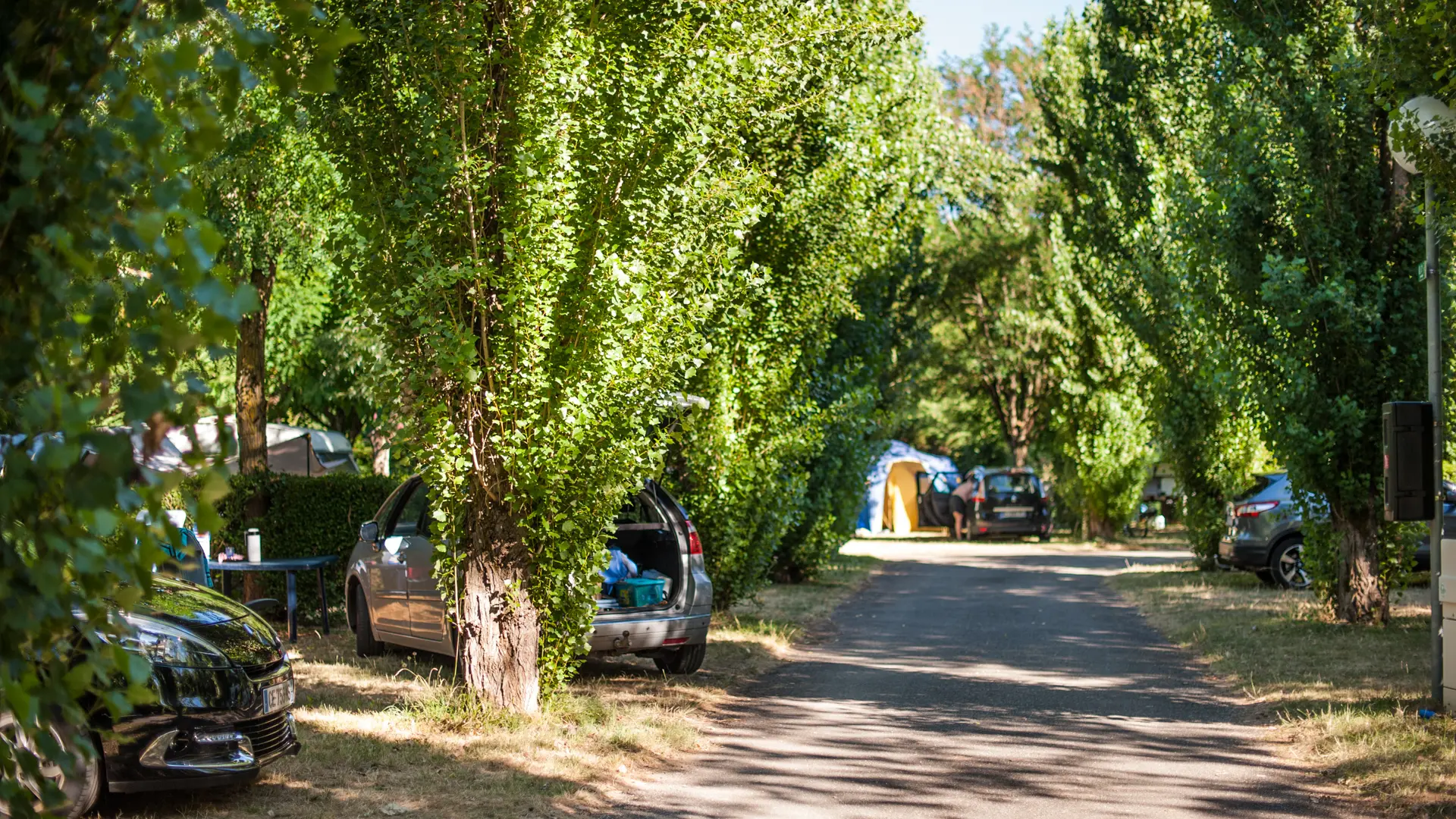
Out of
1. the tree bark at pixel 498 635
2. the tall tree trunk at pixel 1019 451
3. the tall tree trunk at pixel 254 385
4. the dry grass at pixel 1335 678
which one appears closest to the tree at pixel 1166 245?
the dry grass at pixel 1335 678

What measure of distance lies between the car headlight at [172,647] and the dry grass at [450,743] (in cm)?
72

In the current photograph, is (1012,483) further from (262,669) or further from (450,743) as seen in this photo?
(262,669)

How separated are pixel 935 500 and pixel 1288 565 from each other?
2283 centimetres

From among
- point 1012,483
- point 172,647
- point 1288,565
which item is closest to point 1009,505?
point 1012,483

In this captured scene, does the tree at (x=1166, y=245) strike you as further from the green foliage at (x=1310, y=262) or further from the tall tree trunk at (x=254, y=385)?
the tall tree trunk at (x=254, y=385)

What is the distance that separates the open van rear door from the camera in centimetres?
4125

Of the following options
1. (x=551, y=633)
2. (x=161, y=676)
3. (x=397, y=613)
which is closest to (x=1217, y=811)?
(x=551, y=633)

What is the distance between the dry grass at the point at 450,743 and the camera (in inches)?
266

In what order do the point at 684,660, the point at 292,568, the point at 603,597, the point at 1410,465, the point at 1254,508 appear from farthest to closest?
1. the point at 1254,508
2. the point at 292,568
3. the point at 684,660
4. the point at 603,597
5. the point at 1410,465

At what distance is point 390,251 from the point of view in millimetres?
8305

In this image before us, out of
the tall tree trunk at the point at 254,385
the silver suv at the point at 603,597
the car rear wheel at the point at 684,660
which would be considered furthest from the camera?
the tall tree trunk at the point at 254,385

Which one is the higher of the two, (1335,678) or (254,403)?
(254,403)

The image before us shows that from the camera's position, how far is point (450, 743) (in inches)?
320

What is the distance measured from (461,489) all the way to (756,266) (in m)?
4.67
